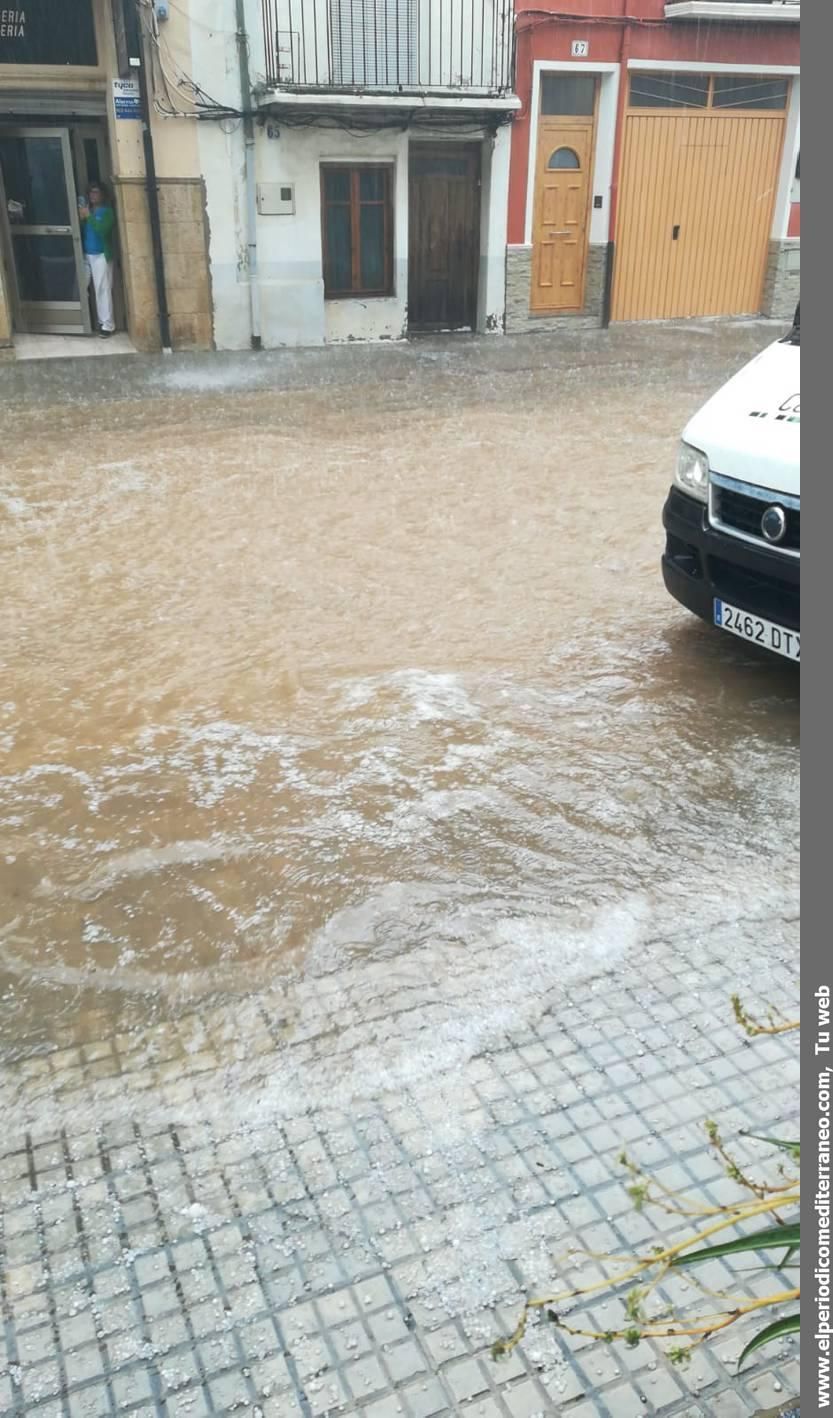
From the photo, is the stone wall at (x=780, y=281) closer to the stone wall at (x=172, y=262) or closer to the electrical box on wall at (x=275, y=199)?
the electrical box on wall at (x=275, y=199)

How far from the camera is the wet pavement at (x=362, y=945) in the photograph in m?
2.43

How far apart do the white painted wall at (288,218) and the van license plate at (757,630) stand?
10.7 m

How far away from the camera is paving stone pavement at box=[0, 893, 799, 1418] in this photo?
232 centimetres

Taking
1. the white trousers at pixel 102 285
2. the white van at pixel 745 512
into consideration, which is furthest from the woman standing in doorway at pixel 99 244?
the white van at pixel 745 512

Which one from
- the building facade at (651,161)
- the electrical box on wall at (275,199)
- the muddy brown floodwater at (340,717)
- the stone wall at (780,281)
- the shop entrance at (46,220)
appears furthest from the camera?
the stone wall at (780,281)

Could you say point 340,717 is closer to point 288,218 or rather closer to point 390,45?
point 288,218

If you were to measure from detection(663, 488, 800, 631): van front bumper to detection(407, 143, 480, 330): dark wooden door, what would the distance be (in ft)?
36.6

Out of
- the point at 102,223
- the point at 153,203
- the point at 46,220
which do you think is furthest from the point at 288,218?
the point at 46,220

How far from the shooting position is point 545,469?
892cm

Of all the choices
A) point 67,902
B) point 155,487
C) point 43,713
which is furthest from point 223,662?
point 155,487

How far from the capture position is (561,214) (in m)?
15.7

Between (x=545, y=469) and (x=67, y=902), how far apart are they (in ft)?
19.9

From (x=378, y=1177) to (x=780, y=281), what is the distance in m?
17.2
